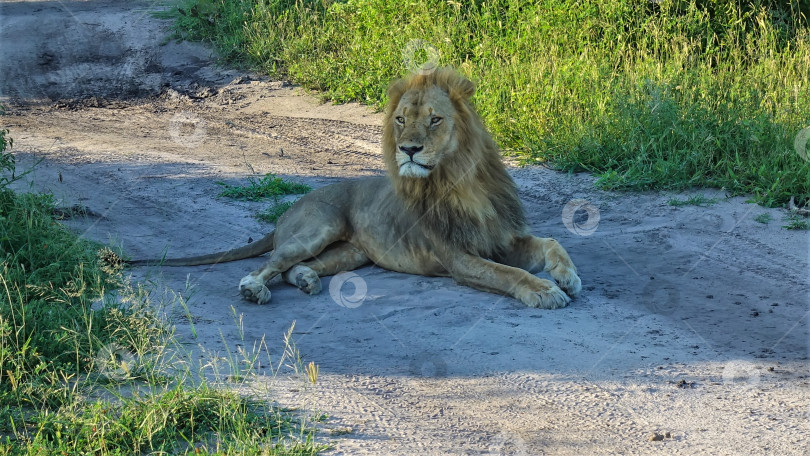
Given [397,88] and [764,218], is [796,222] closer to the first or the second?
[764,218]

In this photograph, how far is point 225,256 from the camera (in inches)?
230

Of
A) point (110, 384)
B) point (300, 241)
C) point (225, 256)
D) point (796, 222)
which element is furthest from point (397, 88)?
point (796, 222)

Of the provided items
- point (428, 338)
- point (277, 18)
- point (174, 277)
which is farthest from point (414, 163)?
point (277, 18)

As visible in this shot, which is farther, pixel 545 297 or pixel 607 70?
pixel 607 70

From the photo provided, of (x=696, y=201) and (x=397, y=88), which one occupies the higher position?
(x=397, y=88)

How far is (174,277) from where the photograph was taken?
217 inches

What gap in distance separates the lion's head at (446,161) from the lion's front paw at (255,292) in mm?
917

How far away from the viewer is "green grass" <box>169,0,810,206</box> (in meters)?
6.81

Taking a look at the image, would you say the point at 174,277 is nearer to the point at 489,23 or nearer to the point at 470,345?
the point at 470,345

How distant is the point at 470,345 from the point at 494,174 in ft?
4.38

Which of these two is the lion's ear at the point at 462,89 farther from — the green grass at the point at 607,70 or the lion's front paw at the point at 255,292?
the green grass at the point at 607,70

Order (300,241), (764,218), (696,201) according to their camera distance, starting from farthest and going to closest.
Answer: (696,201) → (764,218) → (300,241)

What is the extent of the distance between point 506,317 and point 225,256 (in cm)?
199

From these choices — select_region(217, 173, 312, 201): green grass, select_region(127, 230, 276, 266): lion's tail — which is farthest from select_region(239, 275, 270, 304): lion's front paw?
select_region(217, 173, 312, 201): green grass
